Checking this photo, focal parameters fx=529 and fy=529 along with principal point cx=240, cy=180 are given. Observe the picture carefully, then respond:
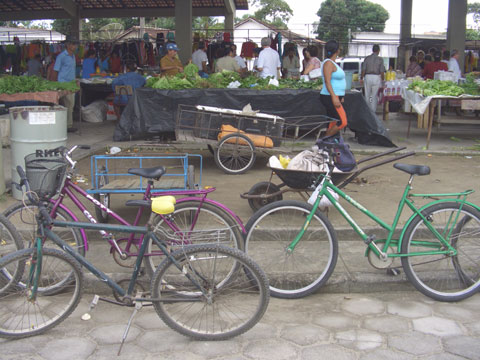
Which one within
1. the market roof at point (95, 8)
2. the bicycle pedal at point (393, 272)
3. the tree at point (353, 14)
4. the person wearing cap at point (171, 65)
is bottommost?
the bicycle pedal at point (393, 272)

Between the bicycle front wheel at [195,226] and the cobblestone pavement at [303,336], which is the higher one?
the bicycle front wheel at [195,226]

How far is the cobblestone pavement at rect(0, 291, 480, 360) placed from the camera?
366 centimetres

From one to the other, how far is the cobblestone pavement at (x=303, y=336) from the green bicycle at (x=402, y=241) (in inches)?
8.5

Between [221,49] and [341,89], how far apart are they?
42.2 feet

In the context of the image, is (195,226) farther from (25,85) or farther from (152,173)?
(25,85)

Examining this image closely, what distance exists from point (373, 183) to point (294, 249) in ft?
12.0

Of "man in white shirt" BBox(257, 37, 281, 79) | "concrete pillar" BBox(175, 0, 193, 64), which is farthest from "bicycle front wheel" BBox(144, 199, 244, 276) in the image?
"concrete pillar" BBox(175, 0, 193, 64)

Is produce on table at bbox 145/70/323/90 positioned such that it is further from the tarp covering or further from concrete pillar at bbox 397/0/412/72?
concrete pillar at bbox 397/0/412/72

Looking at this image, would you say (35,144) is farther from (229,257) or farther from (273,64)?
(273,64)

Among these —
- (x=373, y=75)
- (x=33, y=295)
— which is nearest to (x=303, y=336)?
(x=33, y=295)

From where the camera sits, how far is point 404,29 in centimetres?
2492

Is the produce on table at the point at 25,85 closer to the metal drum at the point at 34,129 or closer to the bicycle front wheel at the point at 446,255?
the metal drum at the point at 34,129

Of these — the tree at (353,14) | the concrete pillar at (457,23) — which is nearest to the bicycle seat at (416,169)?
the concrete pillar at (457,23)

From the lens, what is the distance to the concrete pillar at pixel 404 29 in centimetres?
2414
